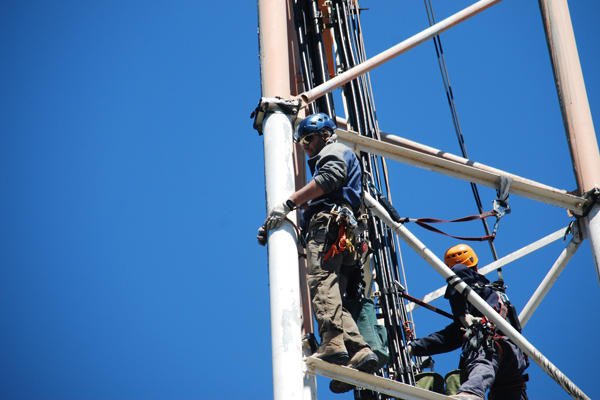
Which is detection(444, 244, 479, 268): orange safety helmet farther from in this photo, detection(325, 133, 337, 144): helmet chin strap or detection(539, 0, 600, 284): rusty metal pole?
detection(325, 133, 337, 144): helmet chin strap

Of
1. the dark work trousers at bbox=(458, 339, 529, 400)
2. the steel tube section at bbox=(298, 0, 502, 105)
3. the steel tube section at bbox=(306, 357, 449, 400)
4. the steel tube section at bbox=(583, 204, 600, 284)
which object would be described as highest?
the steel tube section at bbox=(298, 0, 502, 105)

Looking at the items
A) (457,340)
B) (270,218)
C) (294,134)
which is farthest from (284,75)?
(457,340)

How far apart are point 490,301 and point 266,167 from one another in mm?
2862

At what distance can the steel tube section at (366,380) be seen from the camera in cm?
593

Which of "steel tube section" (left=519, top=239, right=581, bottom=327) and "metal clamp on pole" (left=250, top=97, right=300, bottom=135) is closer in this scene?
"metal clamp on pole" (left=250, top=97, right=300, bottom=135)

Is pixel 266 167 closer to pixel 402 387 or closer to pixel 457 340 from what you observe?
pixel 402 387

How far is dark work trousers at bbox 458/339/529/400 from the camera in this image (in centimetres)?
679

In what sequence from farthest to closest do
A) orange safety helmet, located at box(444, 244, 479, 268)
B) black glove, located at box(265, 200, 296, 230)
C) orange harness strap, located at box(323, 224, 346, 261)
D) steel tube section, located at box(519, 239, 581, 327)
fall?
orange safety helmet, located at box(444, 244, 479, 268)
steel tube section, located at box(519, 239, 581, 327)
orange harness strap, located at box(323, 224, 346, 261)
black glove, located at box(265, 200, 296, 230)

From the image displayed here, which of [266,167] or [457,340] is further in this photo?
[457,340]

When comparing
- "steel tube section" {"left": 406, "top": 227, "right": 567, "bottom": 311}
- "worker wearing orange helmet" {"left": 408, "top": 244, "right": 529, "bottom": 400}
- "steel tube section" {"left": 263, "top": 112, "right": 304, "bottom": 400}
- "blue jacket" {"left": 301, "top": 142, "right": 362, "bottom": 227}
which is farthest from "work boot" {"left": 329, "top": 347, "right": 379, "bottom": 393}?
"steel tube section" {"left": 406, "top": 227, "right": 567, "bottom": 311}

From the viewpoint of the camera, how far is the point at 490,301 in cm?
748

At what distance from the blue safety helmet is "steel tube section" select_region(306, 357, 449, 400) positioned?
2.25 m

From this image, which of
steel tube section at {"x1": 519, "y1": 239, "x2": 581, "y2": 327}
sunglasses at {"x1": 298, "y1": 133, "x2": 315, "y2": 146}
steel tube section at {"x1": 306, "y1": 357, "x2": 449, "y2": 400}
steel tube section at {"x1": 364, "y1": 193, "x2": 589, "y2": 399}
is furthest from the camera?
steel tube section at {"x1": 519, "y1": 239, "x2": 581, "y2": 327}

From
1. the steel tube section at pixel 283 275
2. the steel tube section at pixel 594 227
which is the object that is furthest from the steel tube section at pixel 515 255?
the steel tube section at pixel 283 275
